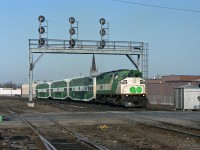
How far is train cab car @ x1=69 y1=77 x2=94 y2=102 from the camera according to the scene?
50.0m

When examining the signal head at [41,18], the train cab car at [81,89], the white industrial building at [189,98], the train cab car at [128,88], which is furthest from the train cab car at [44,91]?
the white industrial building at [189,98]

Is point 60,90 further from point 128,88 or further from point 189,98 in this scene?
point 189,98

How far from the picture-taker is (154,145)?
12.8 meters

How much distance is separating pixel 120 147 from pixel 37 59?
29.8m

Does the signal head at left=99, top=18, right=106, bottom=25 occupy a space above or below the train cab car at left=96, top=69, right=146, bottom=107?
above

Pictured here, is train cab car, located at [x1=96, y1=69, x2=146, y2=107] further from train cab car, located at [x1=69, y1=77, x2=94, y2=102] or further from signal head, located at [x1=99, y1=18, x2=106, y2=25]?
train cab car, located at [x1=69, y1=77, x2=94, y2=102]

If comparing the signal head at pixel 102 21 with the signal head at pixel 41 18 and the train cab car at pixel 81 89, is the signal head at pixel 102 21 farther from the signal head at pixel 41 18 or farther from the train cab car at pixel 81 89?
the train cab car at pixel 81 89

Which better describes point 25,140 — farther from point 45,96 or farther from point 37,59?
point 45,96

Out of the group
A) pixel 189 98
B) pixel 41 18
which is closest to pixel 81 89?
pixel 41 18

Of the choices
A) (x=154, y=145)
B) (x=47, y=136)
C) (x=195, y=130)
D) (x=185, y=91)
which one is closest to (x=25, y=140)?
(x=47, y=136)

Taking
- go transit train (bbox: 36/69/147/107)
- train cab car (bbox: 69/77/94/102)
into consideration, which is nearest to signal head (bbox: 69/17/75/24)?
go transit train (bbox: 36/69/147/107)

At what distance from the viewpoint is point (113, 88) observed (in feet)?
132

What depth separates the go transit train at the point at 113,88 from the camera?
3862cm

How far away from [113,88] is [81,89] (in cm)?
1407
